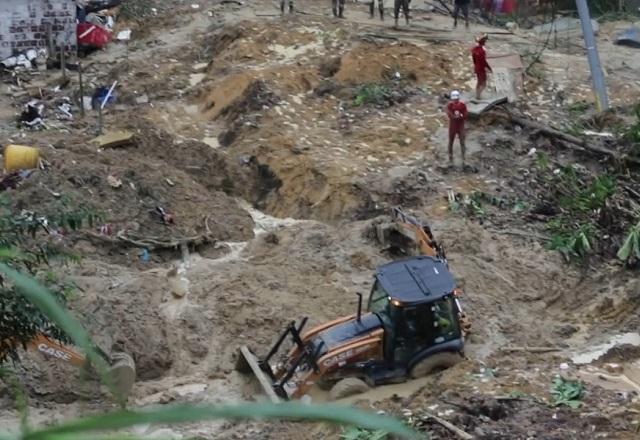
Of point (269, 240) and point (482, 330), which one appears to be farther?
point (269, 240)

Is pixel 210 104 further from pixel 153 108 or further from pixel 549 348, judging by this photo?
pixel 549 348

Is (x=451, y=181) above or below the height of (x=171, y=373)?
above

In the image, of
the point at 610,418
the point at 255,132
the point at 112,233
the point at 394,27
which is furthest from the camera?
the point at 394,27

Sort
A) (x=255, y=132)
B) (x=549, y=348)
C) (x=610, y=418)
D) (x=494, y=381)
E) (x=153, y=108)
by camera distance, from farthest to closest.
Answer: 1. (x=153, y=108)
2. (x=255, y=132)
3. (x=549, y=348)
4. (x=494, y=381)
5. (x=610, y=418)

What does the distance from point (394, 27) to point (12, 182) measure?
422 inches

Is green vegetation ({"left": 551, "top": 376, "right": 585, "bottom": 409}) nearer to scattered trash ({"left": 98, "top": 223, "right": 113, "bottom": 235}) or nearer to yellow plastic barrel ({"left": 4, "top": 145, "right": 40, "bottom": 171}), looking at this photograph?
scattered trash ({"left": 98, "top": 223, "right": 113, "bottom": 235})

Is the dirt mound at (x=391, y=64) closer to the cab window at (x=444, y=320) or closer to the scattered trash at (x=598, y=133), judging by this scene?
the scattered trash at (x=598, y=133)

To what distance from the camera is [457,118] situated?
1709 centimetres

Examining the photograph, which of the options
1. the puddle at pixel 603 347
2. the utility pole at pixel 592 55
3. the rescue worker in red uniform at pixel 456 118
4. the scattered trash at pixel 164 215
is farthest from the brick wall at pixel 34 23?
the puddle at pixel 603 347

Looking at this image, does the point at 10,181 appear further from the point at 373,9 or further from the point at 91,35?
the point at 373,9

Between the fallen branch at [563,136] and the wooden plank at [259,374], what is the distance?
7.38 metres

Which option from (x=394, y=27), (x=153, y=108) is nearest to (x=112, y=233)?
(x=153, y=108)

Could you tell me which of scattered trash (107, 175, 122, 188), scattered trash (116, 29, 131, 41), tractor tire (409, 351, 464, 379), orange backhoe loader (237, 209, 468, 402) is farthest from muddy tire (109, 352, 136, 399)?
scattered trash (116, 29, 131, 41)

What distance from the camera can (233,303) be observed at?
1400 cm
